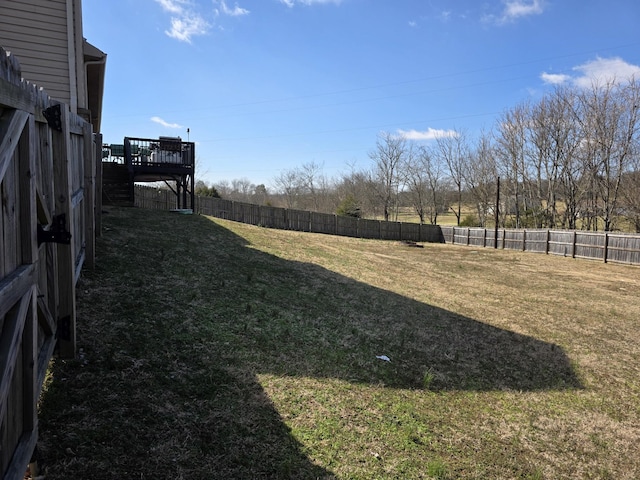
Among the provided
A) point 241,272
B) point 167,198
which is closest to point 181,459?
point 241,272

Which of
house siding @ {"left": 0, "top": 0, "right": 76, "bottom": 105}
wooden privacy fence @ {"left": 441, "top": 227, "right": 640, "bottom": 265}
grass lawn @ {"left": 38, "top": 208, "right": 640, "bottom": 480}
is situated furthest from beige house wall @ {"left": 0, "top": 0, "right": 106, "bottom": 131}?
wooden privacy fence @ {"left": 441, "top": 227, "right": 640, "bottom": 265}

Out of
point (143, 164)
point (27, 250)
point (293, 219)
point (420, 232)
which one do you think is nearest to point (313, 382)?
point (27, 250)

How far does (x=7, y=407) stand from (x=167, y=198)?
18.8 meters

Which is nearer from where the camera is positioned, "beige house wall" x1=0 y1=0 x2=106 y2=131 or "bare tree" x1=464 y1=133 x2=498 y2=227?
"beige house wall" x1=0 y1=0 x2=106 y2=131

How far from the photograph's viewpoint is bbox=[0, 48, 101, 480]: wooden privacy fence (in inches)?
62.0

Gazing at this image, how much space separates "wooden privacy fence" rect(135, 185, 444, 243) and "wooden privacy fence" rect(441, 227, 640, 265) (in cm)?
358

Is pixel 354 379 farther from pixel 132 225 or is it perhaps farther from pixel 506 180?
pixel 506 180

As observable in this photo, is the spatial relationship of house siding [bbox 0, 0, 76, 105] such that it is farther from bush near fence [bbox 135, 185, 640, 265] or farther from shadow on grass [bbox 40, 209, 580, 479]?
bush near fence [bbox 135, 185, 640, 265]

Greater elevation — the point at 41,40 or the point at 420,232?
the point at 41,40

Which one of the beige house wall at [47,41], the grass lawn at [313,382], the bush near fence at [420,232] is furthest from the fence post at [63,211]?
the bush near fence at [420,232]

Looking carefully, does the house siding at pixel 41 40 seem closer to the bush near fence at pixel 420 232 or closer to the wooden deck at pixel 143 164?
the wooden deck at pixel 143 164

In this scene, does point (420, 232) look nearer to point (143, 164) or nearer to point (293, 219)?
point (293, 219)

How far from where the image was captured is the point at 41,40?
23.4ft

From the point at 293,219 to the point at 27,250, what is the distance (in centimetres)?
2212
